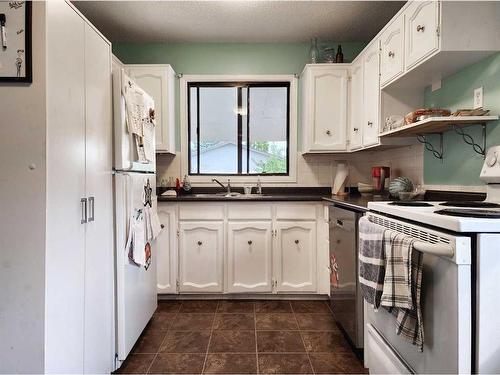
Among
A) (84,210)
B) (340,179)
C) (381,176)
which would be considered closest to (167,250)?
(84,210)

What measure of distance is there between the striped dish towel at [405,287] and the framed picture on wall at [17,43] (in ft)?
4.67

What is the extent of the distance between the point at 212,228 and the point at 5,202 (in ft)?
5.42

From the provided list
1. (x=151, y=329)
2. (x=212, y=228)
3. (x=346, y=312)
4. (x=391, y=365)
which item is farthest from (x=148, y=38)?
(x=391, y=365)

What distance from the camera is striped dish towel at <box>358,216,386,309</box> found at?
1.08m

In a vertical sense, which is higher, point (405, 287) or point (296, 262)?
point (405, 287)

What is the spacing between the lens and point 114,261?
1.63 m

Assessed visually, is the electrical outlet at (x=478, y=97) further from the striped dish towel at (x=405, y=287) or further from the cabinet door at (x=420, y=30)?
the striped dish towel at (x=405, y=287)

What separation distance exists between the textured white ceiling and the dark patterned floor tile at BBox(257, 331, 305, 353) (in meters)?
2.53

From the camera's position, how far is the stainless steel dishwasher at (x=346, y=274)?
5.54 feet

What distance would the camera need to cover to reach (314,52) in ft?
9.37

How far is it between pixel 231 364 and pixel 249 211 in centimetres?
120

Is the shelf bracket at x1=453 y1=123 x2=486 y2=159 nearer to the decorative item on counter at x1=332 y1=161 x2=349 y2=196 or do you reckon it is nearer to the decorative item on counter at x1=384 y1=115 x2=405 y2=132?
the decorative item on counter at x1=384 y1=115 x2=405 y2=132

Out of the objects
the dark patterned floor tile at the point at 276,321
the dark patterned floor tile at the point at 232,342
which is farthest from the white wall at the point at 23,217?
the dark patterned floor tile at the point at 276,321

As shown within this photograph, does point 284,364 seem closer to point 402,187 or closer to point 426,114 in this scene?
point 402,187
